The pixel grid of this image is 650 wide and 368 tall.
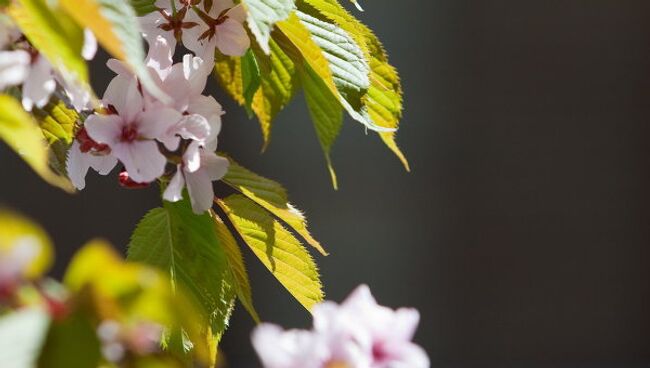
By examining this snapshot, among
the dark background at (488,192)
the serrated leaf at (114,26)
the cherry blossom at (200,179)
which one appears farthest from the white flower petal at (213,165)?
the dark background at (488,192)

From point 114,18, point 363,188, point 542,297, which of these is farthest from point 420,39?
point 114,18

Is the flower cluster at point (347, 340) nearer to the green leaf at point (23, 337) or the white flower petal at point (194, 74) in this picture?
the green leaf at point (23, 337)

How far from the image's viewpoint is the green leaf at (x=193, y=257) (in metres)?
0.38

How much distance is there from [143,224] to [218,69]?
0.07 m

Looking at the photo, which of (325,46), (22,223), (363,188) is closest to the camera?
(22,223)

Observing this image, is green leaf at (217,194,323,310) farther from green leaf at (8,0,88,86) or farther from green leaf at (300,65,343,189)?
green leaf at (8,0,88,86)

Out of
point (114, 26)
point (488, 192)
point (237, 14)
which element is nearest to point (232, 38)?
point (237, 14)

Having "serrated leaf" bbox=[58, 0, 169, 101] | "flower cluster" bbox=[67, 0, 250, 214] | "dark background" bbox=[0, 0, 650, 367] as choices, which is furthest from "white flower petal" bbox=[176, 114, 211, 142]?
"dark background" bbox=[0, 0, 650, 367]

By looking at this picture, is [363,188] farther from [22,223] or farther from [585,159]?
→ [22,223]

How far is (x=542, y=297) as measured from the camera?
3307mm

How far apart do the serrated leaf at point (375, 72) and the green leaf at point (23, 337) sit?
243 millimetres

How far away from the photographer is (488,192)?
330cm

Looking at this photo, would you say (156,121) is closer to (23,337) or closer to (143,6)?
(143,6)

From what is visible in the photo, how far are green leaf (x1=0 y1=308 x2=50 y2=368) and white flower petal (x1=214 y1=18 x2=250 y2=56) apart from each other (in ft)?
0.77
